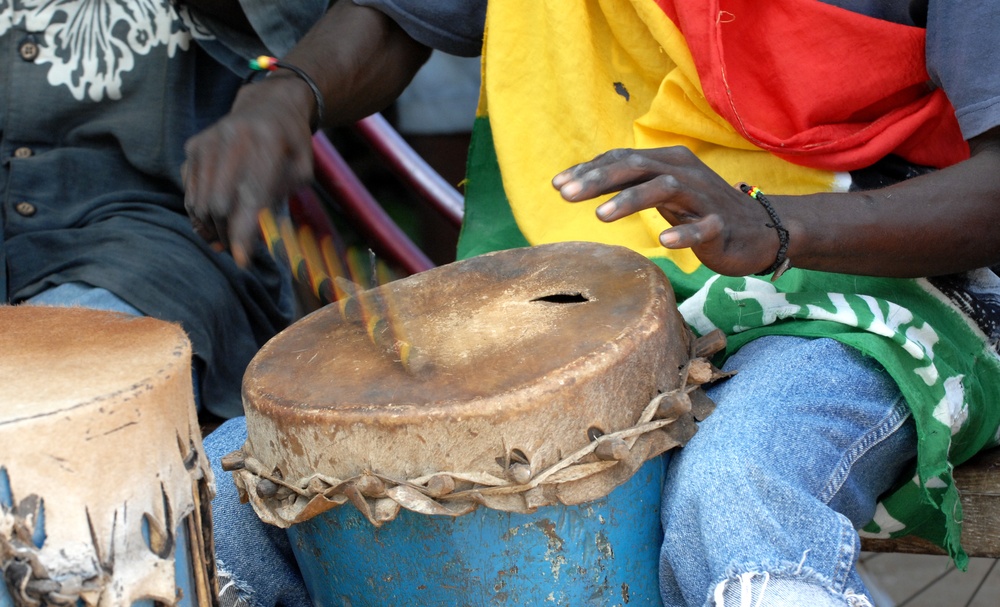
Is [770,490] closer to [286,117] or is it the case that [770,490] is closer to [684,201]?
[684,201]

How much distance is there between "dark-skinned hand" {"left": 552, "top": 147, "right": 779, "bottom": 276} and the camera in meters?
1.06

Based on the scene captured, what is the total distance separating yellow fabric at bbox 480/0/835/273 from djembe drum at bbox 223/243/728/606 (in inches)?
14.1

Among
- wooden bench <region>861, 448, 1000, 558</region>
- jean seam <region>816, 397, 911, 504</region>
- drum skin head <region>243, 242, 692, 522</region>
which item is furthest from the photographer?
wooden bench <region>861, 448, 1000, 558</region>

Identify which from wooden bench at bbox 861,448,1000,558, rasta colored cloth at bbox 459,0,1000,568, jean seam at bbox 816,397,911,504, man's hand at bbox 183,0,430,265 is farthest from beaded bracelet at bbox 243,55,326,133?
wooden bench at bbox 861,448,1000,558

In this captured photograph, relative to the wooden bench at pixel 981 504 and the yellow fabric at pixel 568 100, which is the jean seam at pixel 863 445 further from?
the yellow fabric at pixel 568 100

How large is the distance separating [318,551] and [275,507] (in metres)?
0.08

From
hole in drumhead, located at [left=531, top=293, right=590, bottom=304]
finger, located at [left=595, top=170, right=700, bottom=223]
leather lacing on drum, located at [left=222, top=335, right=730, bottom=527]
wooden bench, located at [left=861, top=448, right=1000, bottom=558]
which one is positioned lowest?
wooden bench, located at [left=861, top=448, right=1000, bottom=558]

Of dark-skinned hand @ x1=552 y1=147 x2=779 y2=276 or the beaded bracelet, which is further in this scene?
the beaded bracelet

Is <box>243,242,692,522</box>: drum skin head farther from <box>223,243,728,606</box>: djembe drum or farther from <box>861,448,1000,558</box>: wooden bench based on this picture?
<box>861,448,1000,558</box>: wooden bench

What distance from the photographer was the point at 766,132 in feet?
4.52

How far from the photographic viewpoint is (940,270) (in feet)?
4.08

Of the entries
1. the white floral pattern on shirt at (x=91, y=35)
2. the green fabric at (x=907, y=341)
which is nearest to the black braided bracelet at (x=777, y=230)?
the green fabric at (x=907, y=341)

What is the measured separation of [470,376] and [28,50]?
1280 millimetres

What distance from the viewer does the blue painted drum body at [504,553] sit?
1.03 metres
